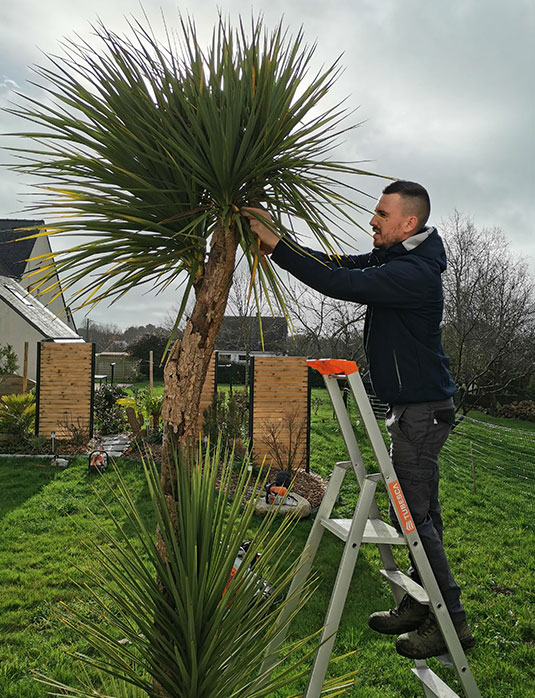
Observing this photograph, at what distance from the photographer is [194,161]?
1.96 metres

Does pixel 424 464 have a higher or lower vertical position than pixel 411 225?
lower

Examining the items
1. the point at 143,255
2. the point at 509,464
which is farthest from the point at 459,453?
the point at 143,255

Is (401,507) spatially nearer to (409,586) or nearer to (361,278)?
(409,586)

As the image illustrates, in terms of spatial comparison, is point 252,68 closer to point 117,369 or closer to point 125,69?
point 125,69

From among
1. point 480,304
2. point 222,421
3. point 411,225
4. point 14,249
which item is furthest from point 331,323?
point 14,249

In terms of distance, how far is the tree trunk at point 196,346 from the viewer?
2.16m

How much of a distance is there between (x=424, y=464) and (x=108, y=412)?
11.6 m

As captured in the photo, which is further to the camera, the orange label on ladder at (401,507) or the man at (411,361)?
the man at (411,361)

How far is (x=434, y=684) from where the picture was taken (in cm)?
254

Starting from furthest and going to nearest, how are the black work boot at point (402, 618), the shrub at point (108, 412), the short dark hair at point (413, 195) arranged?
the shrub at point (108, 412)
the short dark hair at point (413, 195)
the black work boot at point (402, 618)

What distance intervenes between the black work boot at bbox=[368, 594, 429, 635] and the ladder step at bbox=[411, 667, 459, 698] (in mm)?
469

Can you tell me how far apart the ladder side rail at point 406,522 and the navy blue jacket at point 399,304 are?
9.5 inches

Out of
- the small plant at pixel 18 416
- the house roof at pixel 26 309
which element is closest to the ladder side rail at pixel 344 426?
the small plant at pixel 18 416

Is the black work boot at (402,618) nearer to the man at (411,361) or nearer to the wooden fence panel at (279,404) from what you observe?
the man at (411,361)
